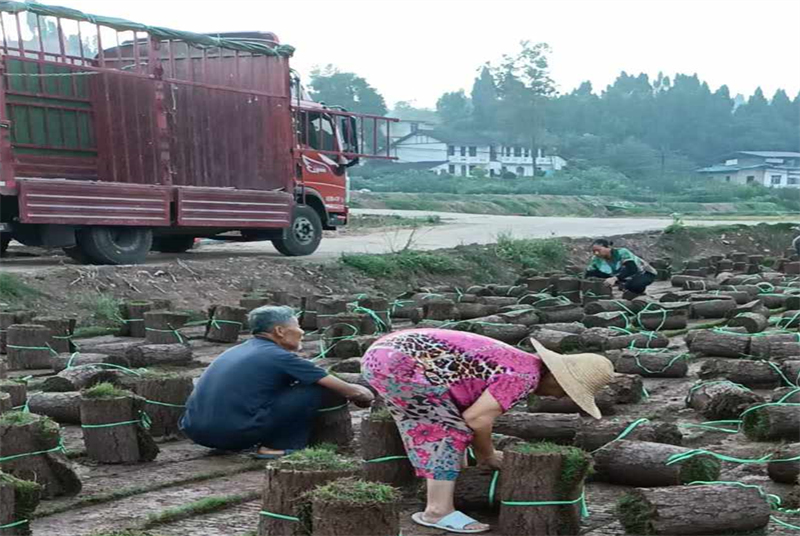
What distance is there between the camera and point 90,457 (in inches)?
218

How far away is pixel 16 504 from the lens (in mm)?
4129

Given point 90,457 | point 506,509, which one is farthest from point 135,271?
point 506,509

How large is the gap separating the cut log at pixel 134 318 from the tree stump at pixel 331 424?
15.6ft

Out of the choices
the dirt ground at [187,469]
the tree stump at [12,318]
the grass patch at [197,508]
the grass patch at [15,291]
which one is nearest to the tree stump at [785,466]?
the dirt ground at [187,469]

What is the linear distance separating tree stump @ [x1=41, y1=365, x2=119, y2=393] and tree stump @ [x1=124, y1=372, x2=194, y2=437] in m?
0.55

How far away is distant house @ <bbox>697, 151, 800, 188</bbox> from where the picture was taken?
6906 centimetres

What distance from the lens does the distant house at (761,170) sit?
227 feet

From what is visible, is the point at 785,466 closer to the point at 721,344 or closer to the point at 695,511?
the point at 695,511

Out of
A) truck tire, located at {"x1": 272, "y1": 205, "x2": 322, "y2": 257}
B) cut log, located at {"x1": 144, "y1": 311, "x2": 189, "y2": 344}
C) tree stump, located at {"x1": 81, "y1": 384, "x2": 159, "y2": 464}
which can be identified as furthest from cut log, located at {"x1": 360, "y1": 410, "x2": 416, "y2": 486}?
truck tire, located at {"x1": 272, "y1": 205, "x2": 322, "y2": 257}

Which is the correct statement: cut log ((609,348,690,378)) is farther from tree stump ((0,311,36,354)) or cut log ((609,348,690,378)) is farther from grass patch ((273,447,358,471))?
tree stump ((0,311,36,354))

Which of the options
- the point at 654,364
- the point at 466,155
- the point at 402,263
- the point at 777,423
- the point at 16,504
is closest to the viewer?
the point at 16,504

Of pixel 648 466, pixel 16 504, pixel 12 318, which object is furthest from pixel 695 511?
pixel 12 318

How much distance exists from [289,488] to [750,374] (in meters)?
4.40

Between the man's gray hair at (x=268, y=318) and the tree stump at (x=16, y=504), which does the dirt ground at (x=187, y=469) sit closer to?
the tree stump at (x=16, y=504)
